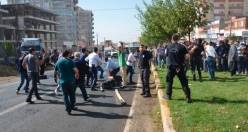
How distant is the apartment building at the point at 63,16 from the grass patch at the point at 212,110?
85.7 m

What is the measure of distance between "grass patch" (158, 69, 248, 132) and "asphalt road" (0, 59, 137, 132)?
1.42 metres

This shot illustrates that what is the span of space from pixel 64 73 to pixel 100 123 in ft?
5.85

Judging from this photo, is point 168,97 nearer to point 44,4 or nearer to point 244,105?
point 244,105

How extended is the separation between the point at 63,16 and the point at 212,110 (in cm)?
9478

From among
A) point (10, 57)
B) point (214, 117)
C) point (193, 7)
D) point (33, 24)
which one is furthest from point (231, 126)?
point (33, 24)

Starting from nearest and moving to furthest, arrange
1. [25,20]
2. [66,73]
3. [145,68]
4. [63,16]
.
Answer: [66,73] → [145,68] → [25,20] → [63,16]

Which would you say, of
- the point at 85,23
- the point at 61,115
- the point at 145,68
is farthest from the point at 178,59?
the point at 85,23

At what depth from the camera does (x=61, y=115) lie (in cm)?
670

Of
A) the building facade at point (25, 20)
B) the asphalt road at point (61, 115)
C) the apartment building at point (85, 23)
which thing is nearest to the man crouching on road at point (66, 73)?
the asphalt road at point (61, 115)

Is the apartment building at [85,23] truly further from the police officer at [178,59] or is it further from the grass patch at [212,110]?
the police officer at [178,59]

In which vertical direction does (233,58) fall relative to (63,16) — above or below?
below

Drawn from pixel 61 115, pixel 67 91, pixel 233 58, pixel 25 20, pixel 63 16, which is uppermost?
pixel 63 16

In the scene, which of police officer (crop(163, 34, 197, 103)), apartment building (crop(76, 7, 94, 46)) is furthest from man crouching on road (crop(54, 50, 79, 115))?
apartment building (crop(76, 7, 94, 46))

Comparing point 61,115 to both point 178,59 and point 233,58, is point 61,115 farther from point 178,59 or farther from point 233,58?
point 233,58
